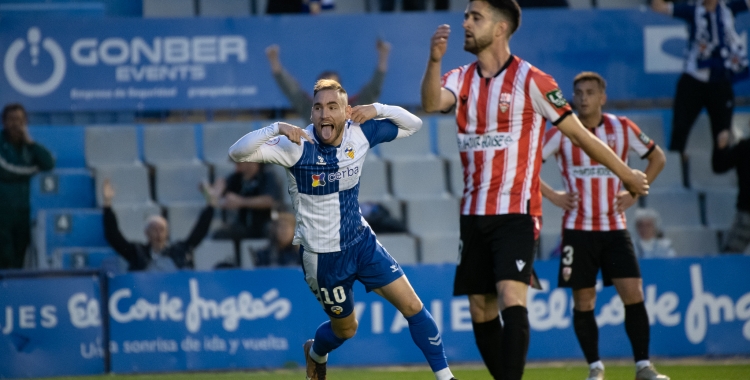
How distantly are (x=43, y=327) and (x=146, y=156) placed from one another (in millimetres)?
2857

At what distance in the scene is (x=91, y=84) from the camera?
10516 mm

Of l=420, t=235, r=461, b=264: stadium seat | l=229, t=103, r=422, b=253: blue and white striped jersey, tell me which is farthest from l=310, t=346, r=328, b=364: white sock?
l=420, t=235, r=461, b=264: stadium seat

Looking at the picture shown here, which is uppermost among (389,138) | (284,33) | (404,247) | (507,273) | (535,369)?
(284,33)

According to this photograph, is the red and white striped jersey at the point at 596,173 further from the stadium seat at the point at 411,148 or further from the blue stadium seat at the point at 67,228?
the blue stadium seat at the point at 67,228

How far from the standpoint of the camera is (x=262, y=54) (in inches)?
419

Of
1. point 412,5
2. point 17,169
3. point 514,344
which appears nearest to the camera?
point 514,344

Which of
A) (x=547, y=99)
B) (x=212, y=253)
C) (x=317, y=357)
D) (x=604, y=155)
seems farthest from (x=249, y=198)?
(x=604, y=155)

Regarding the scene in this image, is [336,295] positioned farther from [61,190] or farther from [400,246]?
[61,190]

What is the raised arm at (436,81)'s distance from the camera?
4887mm

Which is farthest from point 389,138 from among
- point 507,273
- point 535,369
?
point 535,369

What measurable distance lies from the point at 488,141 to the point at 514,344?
3.66 feet

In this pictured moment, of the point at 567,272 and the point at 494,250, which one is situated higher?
the point at 494,250

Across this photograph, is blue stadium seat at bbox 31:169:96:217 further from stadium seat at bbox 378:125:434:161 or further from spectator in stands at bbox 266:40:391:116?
stadium seat at bbox 378:125:434:161

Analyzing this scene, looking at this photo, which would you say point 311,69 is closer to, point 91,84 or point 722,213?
point 91,84
